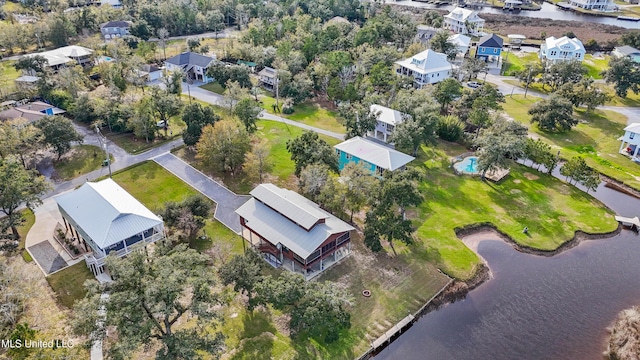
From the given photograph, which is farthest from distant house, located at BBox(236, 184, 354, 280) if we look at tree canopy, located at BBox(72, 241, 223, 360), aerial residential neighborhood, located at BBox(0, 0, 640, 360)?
tree canopy, located at BBox(72, 241, 223, 360)

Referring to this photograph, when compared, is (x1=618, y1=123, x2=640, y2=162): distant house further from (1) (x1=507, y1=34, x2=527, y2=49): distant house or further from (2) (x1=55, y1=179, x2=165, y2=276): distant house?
(2) (x1=55, y1=179, x2=165, y2=276): distant house

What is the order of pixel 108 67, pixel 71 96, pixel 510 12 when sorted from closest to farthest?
pixel 71 96 < pixel 108 67 < pixel 510 12

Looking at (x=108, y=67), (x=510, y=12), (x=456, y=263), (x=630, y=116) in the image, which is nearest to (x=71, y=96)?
(x=108, y=67)

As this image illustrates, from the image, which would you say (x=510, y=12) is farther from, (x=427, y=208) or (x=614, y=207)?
(x=427, y=208)

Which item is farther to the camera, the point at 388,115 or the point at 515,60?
the point at 515,60

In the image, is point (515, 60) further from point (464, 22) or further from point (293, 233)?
point (293, 233)

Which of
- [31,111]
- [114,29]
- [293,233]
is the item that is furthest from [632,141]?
[114,29]
